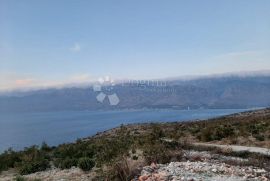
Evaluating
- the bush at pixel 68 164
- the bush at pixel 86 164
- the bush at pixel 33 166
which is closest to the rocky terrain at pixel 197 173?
the bush at pixel 86 164

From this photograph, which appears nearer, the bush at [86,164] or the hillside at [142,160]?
the hillside at [142,160]

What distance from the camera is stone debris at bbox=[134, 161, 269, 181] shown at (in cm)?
1274

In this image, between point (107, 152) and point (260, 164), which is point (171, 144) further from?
point (260, 164)

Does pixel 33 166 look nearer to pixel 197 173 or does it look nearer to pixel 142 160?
pixel 142 160

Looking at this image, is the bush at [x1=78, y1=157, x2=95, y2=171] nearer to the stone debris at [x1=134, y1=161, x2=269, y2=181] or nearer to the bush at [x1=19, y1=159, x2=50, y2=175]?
the bush at [x1=19, y1=159, x2=50, y2=175]

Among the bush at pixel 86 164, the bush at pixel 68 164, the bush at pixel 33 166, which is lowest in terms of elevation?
the bush at pixel 33 166

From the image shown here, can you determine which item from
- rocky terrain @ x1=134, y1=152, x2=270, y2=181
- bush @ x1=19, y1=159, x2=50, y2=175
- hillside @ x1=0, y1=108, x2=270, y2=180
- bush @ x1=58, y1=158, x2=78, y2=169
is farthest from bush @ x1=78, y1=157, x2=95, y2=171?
rocky terrain @ x1=134, y1=152, x2=270, y2=181

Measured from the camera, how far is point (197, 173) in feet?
44.4

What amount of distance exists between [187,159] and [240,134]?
1566 centimetres

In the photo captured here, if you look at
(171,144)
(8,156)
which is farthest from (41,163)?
(171,144)

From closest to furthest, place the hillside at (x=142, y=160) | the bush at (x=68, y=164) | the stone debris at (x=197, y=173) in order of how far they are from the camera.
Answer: the stone debris at (x=197, y=173) → the hillside at (x=142, y=160) → the bush at (x=68, y=164)

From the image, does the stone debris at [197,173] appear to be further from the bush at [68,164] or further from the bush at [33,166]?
the bush at [33,166]

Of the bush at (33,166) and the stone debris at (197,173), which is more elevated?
A: the stone debris at (197,173)

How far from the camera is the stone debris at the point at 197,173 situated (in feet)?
41.8
